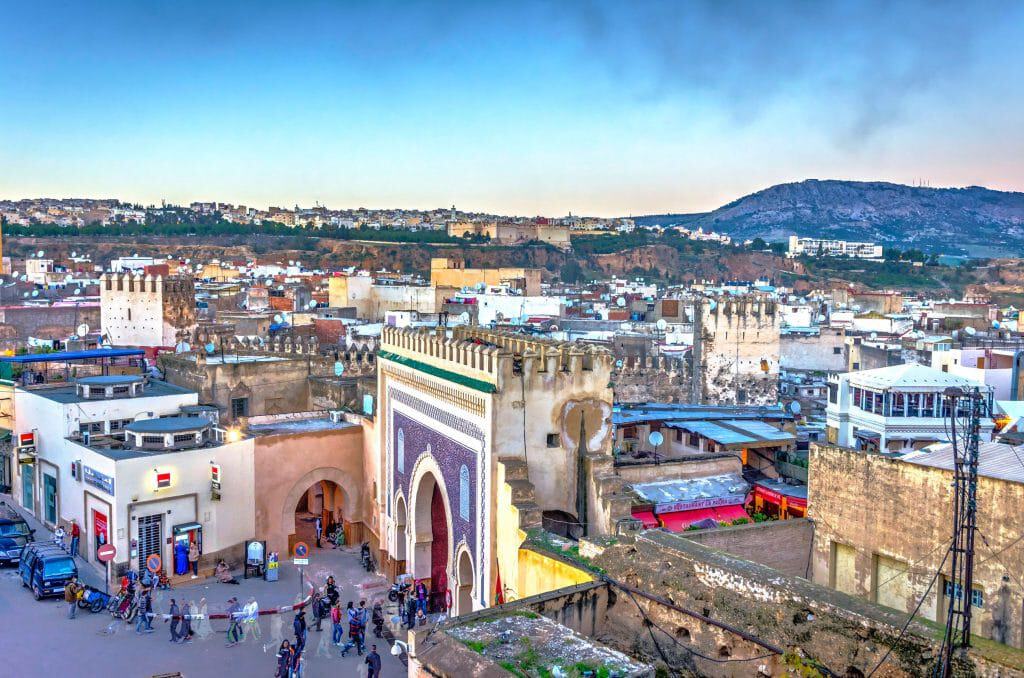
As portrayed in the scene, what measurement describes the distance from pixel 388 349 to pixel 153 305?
13155mm

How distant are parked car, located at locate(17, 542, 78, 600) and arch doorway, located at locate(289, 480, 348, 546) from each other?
4.12 metres

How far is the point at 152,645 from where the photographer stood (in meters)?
12.1

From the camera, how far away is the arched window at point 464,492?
1270 cm

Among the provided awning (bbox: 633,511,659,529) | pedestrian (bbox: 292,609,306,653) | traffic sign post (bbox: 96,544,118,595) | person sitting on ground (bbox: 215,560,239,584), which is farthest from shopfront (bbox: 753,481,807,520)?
traffic sign post (bbox: 96,544,118,595)

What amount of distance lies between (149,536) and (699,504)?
842cm

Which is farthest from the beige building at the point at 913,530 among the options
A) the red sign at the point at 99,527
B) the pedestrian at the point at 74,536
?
the pedestrian at the point at 74,536

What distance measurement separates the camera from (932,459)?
33.5 ft

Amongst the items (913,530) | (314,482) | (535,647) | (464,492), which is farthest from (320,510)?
(535,647)

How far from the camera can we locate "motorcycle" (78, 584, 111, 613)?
509 inches

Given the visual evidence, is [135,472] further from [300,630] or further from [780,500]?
[780,500]

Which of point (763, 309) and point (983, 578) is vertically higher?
point (763, 309)

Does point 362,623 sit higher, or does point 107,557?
point 107,557

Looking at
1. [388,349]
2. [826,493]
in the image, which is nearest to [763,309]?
[388,349]

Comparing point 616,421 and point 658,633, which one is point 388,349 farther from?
point 658,633
